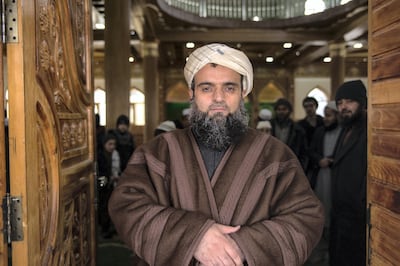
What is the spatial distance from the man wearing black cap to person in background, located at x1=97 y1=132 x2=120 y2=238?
2934 mm

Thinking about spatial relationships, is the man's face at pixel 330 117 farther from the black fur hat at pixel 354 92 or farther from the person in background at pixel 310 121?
the black fur hat at pixel 354 92

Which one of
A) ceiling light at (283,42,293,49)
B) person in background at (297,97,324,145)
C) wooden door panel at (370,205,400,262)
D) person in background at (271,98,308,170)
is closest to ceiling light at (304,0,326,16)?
ceiling light at (283,42,293,49)

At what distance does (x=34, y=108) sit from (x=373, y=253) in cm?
172

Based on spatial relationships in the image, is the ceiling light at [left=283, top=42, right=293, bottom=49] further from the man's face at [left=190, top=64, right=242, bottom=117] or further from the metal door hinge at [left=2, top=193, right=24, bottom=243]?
the metal door hinge at [left=2, top=193, right=24, bottom=243]

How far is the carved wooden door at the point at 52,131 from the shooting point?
1.42 m

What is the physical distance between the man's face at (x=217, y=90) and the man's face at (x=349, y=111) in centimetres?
174

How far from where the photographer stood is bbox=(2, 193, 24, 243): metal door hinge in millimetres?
1404

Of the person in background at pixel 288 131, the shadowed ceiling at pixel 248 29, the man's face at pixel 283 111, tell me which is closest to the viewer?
the person in background at pixel 288 131

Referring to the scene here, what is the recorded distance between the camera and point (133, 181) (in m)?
1.76

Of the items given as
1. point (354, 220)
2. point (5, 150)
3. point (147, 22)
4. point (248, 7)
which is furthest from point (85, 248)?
point (248, 7)

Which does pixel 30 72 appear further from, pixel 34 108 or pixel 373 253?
pixel 373 253

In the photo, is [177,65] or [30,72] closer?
[30,72]

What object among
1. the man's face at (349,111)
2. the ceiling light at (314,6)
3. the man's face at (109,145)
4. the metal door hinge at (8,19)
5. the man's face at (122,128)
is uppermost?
the ceiling light at (314,6)

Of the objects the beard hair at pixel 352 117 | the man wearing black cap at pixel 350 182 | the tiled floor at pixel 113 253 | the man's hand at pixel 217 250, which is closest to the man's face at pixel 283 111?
the man wearing black cap at pixel 350 182
